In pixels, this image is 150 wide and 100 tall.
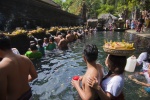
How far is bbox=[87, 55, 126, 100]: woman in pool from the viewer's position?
3.15 m

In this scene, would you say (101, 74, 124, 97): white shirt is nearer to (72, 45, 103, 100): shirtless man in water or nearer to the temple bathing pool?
(72, 45, 103, 100): shirtless man in water

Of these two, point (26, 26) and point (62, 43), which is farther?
point (26, 26)

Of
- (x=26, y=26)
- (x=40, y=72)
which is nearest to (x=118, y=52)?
(x=40, y=72)

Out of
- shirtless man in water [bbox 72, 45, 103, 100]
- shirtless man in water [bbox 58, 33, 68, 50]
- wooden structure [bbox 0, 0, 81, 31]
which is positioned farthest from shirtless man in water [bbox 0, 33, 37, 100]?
wooden structure [bbox 0, 0, 81, 31]

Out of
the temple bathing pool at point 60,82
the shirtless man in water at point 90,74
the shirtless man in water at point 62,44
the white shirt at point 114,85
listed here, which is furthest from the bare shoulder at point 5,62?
the shirtless man in water at point 62,44

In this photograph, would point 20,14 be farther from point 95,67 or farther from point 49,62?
point 95,67

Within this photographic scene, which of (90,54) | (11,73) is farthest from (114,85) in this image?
(11,73)

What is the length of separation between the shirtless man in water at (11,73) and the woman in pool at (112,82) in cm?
117

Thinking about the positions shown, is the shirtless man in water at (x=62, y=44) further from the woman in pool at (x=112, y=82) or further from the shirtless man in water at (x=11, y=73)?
the woman in pool at (x=112, y=82)

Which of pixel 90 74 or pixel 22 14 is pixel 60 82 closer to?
pixel 90 74

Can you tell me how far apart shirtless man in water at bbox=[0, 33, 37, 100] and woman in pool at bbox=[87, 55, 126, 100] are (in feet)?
3.84

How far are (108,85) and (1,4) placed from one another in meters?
15.3

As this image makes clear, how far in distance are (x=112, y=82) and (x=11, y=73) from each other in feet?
4.76

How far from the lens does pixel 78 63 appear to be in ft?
38.0
